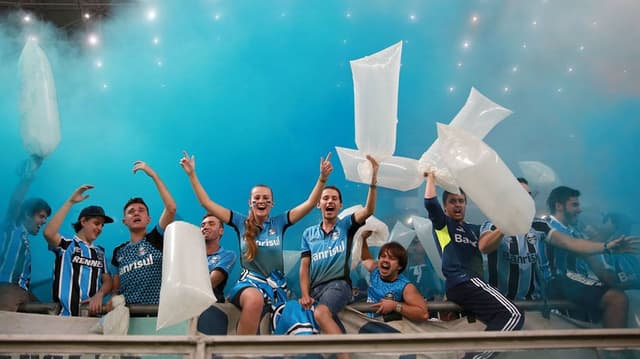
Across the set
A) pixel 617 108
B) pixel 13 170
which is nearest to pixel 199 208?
pixel 13 170

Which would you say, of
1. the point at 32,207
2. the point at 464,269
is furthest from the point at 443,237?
the point at 32,207

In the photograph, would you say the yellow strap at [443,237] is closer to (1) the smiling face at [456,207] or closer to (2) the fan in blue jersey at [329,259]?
(1) the smiling face at [456,207]

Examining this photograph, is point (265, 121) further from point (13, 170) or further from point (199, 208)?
point (13, 170)

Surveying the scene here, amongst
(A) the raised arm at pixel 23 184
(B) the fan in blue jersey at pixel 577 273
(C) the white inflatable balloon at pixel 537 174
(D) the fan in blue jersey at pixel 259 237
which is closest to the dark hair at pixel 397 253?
(D) the fan in blue jersey at pixel 259 237

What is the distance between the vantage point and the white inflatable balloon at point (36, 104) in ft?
11.0

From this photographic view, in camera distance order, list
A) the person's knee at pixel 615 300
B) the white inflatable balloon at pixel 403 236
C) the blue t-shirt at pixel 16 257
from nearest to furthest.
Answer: the person's knee at pixel 615 300
the blue t-shirt at pixel 16 257
the white inflatable balloon at pixel 403 236

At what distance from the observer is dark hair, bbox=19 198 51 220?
3.60 metres

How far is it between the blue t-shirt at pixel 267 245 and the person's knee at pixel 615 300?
60.7 inches

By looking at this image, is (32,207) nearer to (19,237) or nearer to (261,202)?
(19,237)

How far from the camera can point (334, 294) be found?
243 cm

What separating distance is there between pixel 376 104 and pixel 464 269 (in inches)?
36.1

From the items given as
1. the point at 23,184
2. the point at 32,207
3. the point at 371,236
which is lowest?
the point at 371,236

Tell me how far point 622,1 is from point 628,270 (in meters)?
2.60

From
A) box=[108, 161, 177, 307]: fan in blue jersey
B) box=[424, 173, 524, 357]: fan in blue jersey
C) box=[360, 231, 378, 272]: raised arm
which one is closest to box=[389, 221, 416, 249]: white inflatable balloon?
box=[360, 231, 378, 272]: raised arm
